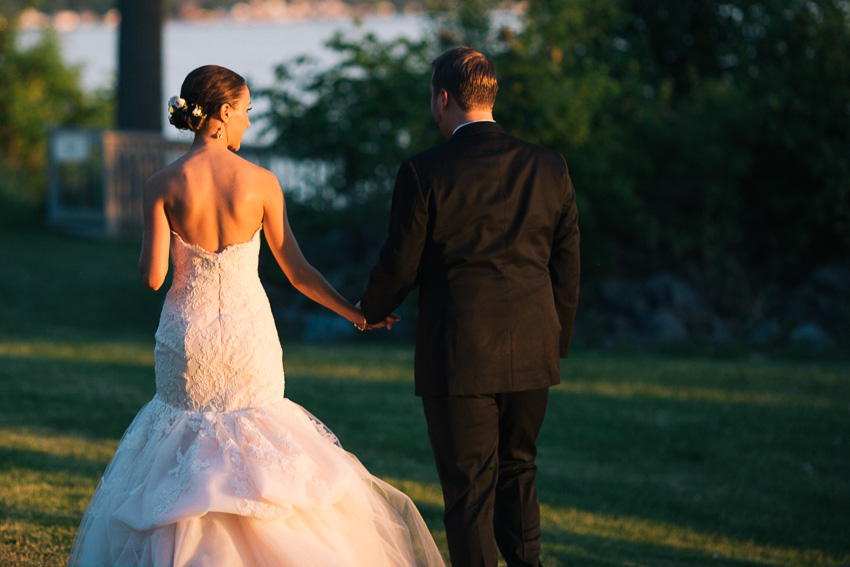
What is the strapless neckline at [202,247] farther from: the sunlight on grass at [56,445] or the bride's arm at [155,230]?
the sunlight on grass at [56,445]

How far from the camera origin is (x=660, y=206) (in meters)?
13.2

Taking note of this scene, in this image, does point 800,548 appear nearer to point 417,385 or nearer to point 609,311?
point 417,385

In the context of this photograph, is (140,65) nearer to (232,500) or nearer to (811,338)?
(811,338)

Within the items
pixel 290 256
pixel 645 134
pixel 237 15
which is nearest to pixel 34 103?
pixel 237 15

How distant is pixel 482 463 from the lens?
352 centimetres

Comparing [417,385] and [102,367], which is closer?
[417,385]

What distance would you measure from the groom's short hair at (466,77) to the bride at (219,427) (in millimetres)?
725

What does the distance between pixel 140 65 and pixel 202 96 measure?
15.6 m

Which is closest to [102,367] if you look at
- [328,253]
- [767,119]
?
[328,253]

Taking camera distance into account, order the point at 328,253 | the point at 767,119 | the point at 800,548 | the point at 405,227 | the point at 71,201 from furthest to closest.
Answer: the point at 71,201 → the point at 328,253 → the point at 767,119 → the point at 800,548 → the point at 405,227

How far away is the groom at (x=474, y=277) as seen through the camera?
3383 millimetres

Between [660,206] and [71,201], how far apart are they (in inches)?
422

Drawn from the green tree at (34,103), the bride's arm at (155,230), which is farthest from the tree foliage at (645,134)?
the green tree at (34,103)

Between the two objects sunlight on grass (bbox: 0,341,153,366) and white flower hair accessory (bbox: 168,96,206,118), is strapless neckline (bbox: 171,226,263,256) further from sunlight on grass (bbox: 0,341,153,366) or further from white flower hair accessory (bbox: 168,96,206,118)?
sunlight on grass (bbox: 0,341,153,366)
